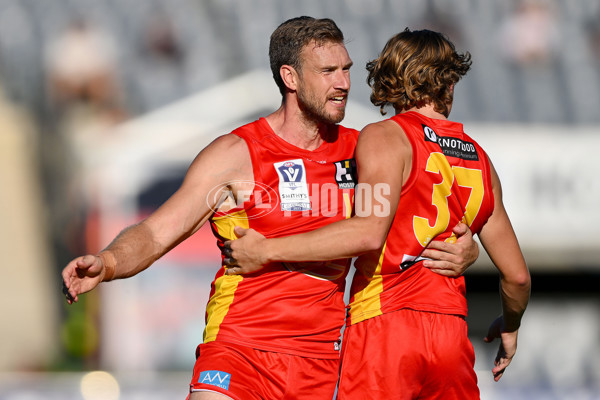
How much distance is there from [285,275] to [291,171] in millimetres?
485

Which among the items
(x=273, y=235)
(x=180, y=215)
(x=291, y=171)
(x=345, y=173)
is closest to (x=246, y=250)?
(x=273, y=235)

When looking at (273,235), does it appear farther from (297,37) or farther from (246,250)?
(297,37)

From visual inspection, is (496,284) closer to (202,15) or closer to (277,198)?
(202,15)

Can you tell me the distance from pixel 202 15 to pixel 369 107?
2.76m

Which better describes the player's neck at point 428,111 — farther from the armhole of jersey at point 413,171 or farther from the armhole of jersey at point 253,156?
the armhole of jersey at point 253,156

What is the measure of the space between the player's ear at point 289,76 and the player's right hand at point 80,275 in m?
1.35

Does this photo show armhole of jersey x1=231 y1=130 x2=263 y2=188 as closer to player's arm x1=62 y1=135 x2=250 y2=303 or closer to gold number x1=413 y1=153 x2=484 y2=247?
player's arm x1=62 y1=135 x2=250 y2=303

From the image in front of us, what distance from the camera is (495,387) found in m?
7.15

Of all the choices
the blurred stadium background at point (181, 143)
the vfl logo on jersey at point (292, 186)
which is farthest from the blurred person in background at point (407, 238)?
the blurred stadium background at point (181, 143)

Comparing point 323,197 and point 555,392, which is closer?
point 323,197

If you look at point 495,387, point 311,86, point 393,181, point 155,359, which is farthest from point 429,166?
point 155,359

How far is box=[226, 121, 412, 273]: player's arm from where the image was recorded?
291 cm

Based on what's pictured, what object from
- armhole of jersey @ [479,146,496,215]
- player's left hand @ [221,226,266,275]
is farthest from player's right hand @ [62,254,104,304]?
armhole of jersey @ [479,146,496,215]

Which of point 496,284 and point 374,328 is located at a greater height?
point 374,328
